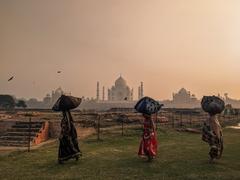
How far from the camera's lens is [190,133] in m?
25.8

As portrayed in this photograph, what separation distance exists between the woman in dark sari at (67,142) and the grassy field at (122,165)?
11.3 inches

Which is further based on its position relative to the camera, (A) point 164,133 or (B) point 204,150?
(A) point 164,133

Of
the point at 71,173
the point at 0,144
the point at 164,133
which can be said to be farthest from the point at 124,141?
the point at 71,173

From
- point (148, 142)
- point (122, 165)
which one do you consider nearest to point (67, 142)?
point (122, 165)

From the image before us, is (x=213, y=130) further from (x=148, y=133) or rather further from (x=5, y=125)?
(x=5, y=125)

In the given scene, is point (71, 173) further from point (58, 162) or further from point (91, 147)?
point (91, 147)

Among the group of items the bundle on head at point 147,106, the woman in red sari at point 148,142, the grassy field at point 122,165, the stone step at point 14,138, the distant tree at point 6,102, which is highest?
the distant tree at point 6,102

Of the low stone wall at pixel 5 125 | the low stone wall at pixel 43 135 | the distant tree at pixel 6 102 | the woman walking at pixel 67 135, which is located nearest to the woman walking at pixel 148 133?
the woman walking at pixel 67 135

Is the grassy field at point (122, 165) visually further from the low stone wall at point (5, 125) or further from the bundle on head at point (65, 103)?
the low stone wall at point (5, 125)

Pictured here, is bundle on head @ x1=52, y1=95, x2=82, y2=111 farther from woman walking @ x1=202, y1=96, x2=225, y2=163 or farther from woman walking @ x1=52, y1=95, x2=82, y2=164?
woman walking @ x1=202, y1=96, x2=225, y2=163

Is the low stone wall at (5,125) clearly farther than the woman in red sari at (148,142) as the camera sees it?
Yes

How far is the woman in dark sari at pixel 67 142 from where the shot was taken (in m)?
13.2

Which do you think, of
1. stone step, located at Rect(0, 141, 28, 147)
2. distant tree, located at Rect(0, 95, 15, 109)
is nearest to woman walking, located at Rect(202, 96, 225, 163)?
stone step, located at Rect(0, 141, 28, 147)

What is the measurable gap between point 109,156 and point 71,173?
3.61 metres
